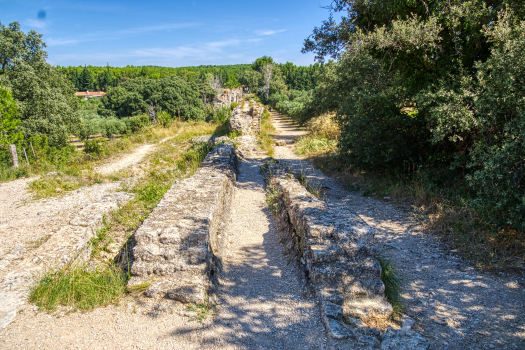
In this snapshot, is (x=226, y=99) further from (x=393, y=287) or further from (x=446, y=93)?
(x=393, y=287)

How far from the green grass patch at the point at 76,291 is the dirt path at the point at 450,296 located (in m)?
3.36

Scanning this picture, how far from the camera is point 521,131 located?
403 centimetres

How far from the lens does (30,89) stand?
14055 millimetres

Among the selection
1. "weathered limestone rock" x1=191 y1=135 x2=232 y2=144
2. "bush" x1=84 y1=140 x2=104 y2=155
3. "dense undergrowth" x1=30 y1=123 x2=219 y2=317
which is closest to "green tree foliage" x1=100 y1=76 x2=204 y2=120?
"weathered limestone rock" x1=191 y1=135 x2=232 y2=144

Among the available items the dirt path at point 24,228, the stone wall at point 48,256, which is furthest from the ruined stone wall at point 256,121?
the stone wall at point 48,256

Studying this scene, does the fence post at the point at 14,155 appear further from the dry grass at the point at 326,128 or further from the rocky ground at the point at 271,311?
the dry grass at the point at 326,128

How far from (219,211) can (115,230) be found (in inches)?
82.1

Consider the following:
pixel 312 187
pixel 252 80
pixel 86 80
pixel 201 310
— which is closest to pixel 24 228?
pixel 201 310

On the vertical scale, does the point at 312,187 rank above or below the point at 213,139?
below

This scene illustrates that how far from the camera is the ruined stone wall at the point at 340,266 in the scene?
3049mm

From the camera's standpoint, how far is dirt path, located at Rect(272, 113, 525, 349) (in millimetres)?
2848

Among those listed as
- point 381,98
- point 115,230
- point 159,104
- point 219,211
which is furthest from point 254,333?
point 159,104

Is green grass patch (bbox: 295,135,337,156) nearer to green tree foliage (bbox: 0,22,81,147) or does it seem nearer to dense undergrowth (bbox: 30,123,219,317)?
dense undergrowth (bbox: 30,123,219,317)

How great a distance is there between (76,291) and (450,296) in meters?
4.43
